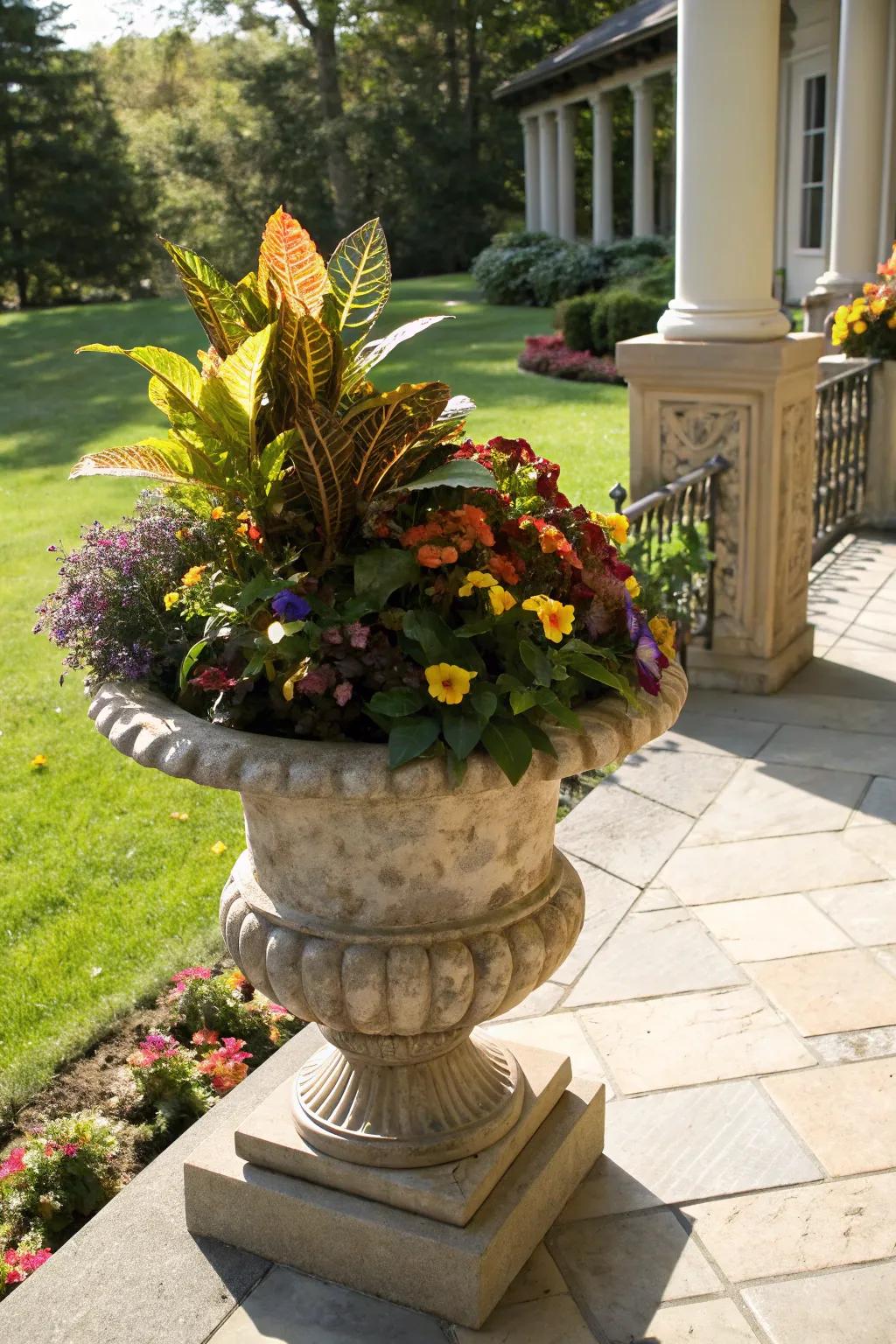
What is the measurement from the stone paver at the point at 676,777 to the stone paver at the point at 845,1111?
4.61 feet

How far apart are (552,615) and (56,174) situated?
29482 millimetres

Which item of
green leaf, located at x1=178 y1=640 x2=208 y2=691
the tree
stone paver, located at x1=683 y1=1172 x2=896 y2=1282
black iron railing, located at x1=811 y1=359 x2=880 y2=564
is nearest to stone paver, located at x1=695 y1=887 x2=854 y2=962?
stone paver, located at x1=683 y1=1172 x2=896 y2=1282

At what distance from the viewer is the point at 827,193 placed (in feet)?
47.4

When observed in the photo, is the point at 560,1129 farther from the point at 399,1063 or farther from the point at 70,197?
the point at 70,197

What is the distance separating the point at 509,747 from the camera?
179cm

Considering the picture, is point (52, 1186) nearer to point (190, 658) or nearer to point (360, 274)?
point (190, 658)

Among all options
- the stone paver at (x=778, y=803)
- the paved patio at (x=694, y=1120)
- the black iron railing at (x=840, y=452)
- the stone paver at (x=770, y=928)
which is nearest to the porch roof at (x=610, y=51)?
the black iron railing at (x=840, y=452)

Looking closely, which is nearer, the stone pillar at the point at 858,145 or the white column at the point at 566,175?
the stone pillar at the point at 858,145

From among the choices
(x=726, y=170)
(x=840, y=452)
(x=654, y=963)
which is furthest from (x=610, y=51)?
(x=654, y=963)

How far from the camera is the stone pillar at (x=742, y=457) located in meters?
4.87

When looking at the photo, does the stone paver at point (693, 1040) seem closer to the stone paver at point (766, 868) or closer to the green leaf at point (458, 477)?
the stone paver at point (766, 868)

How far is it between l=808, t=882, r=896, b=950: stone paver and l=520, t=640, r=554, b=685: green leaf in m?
1.90

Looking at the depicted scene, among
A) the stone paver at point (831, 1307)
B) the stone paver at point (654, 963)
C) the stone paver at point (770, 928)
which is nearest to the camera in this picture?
the stone paver at point (831, 1307)

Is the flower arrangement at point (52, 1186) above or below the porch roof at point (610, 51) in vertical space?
below
